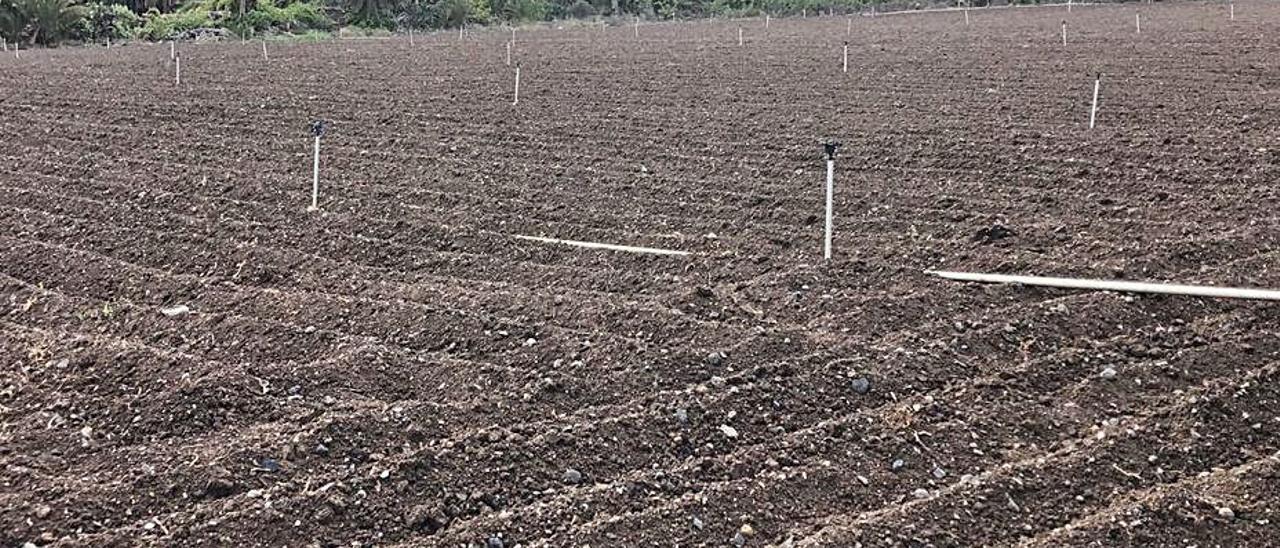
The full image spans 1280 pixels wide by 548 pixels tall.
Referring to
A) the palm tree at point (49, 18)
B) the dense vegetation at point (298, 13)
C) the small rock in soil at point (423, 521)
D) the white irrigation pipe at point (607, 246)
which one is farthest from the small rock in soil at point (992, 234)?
the palm tree at point (49, 18)

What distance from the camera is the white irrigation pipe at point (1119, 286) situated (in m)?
6.15

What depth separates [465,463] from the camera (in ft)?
14.9

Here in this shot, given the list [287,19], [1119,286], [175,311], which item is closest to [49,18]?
[287,19]

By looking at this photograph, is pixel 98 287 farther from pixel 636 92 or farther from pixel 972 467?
pixel 636 92

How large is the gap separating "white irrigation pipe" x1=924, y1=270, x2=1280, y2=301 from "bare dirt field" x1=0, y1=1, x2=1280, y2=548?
0.09 meters

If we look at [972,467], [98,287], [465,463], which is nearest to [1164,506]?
[972,467]

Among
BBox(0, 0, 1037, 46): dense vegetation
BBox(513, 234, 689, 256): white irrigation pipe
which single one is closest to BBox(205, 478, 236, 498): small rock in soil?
BBox(513, 234, 689, 256): white irrigation pipe

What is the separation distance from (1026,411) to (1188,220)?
392 centimetres

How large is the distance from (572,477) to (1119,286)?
12.4 feet

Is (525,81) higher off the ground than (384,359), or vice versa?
(525,81)

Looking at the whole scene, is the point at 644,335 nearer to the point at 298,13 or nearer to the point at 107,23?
the point at 107,23

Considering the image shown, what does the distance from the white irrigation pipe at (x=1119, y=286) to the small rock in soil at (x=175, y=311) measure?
475 centimetres

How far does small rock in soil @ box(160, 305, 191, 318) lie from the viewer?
6.40m

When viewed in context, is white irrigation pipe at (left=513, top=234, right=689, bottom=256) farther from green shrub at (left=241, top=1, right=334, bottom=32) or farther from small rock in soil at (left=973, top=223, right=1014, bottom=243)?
green shrub at (left=241, top=1, right=334, bottom=32)
